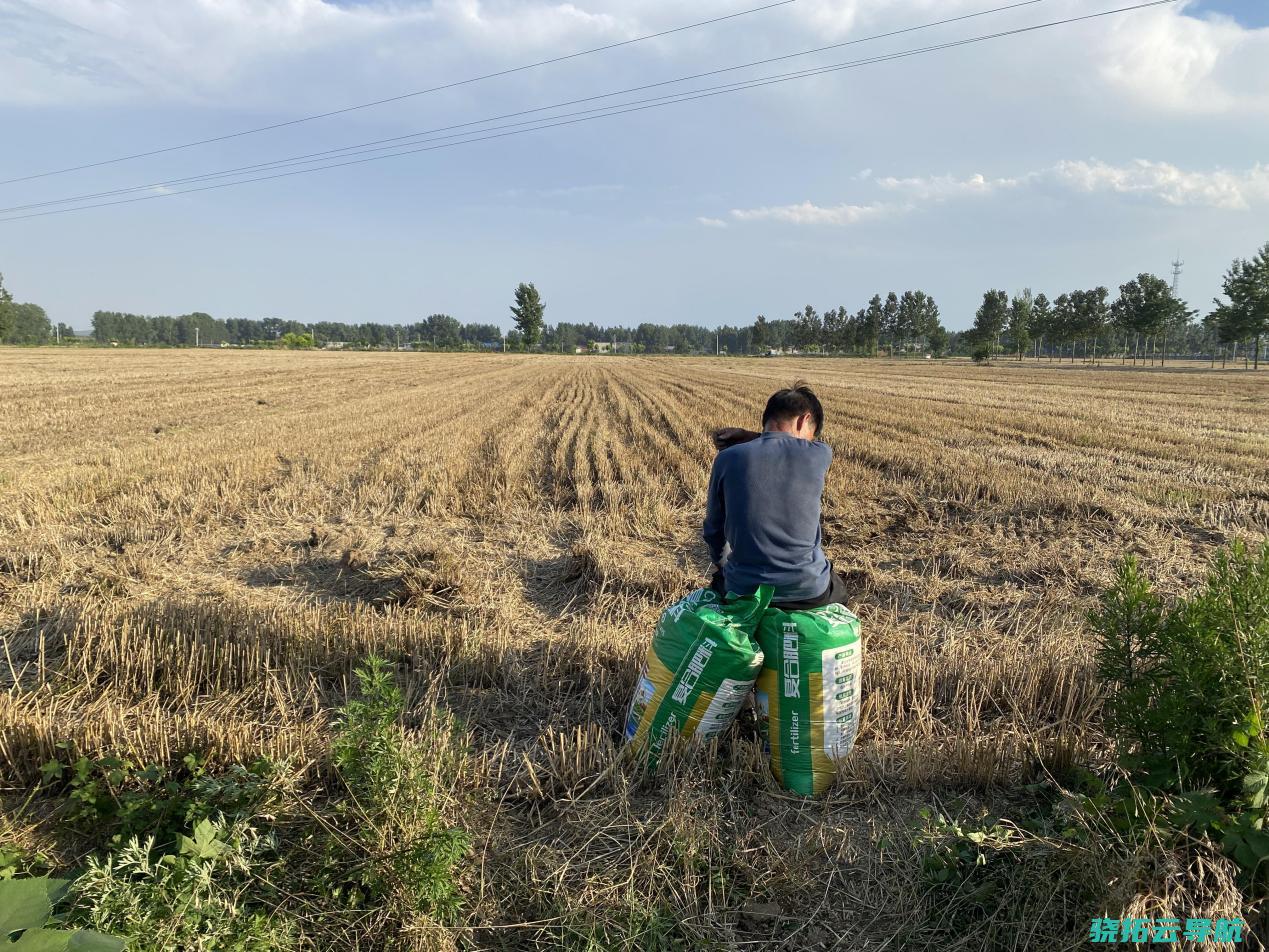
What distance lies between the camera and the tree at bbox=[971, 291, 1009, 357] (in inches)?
2940

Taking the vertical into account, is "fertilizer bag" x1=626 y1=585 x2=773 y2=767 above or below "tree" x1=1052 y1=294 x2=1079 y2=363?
below

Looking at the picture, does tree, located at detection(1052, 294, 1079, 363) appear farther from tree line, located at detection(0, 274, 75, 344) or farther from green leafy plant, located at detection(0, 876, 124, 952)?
tree line, located at detection(0, 274, 75, 344)

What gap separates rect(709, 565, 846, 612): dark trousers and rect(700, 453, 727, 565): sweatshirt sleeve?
0.14 metres

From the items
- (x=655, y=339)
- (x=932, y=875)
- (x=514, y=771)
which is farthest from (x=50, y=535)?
(x=655, y=339)

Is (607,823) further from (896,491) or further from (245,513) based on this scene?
(896,491)

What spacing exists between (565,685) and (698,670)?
1334 millimetres

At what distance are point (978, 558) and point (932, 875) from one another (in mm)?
5045

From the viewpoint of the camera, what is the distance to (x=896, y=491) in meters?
9.34

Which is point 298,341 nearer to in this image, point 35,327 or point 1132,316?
point 35,327

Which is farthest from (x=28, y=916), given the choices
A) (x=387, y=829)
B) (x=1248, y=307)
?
(x=1248, y=307)

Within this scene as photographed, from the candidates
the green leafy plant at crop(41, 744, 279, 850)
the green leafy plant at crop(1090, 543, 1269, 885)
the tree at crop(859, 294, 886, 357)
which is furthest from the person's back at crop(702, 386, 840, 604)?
the tree at crop(859, 294, 886, 357)

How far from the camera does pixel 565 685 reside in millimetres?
4023

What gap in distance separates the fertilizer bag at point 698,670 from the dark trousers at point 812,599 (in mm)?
176

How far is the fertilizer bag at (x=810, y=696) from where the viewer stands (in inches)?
117
